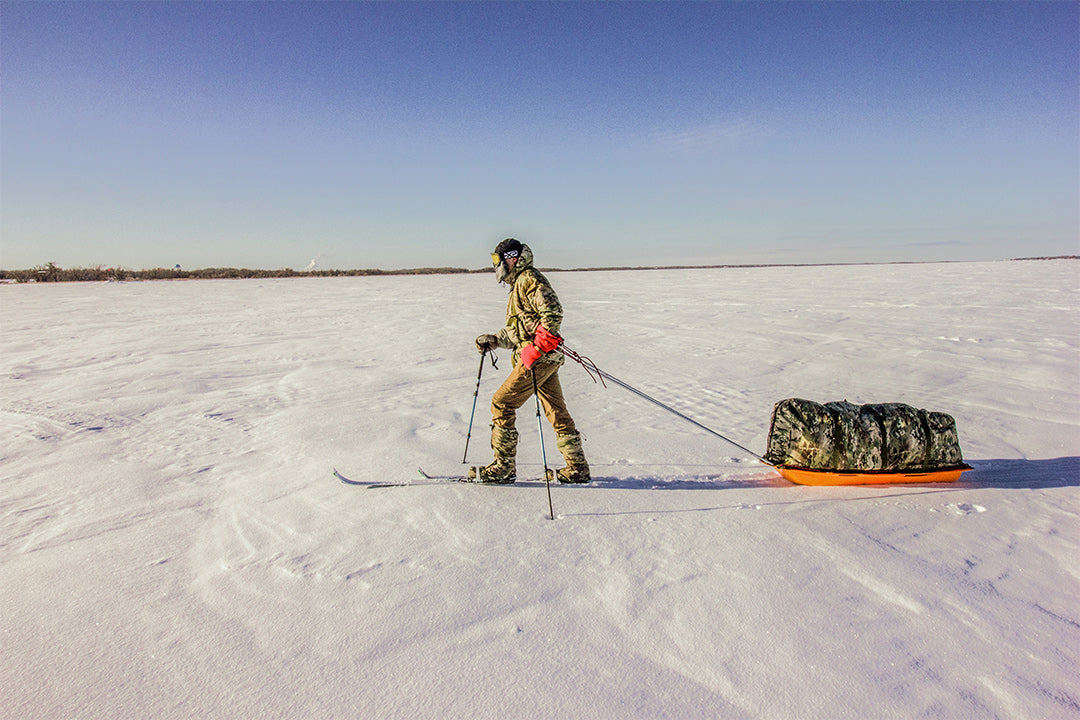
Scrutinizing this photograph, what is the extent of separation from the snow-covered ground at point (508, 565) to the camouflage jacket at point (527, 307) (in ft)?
3.68

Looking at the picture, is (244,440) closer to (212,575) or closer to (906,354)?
(212,575)

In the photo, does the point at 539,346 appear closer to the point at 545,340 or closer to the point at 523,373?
the point at 545,340

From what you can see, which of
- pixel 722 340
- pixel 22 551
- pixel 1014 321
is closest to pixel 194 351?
pixel 22 551

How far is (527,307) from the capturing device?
12.8 ft

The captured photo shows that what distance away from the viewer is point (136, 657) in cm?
225

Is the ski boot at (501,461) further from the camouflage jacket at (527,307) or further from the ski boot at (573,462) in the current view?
the camouflage jacket at (527,307)

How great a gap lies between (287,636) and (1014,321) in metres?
14.8

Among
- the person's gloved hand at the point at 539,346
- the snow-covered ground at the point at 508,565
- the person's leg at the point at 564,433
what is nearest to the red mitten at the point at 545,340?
the person's gloved hand at the point at 539,346

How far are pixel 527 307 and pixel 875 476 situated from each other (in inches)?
109

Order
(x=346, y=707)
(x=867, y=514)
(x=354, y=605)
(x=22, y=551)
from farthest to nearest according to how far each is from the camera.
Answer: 1. (x=867, y=514)
2. (x=22, y=551)
3. (x=354, y=605)
4. (x=346, y=707)

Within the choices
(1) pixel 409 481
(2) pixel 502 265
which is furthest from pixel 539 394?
(1) pixel 409 481

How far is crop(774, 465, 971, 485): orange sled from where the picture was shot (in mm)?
3865

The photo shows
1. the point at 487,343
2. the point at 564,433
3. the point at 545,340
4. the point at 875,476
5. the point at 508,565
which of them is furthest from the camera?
the point at 487,343

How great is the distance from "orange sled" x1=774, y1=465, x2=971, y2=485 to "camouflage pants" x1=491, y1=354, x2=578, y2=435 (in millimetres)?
1741
